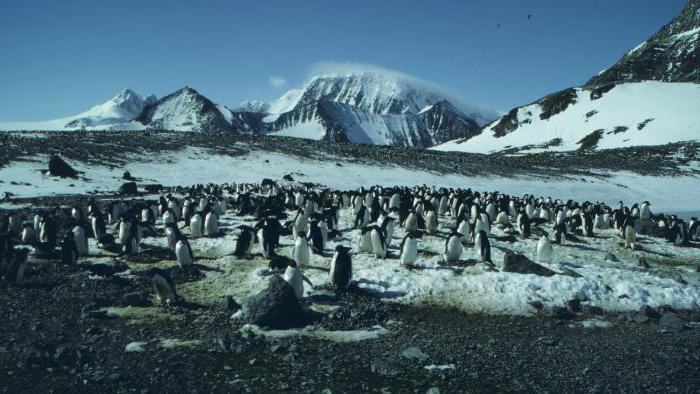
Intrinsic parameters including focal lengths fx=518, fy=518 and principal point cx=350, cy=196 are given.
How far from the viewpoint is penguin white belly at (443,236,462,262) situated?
43.1ft

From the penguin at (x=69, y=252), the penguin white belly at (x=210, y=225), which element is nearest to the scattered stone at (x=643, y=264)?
the penguin white belly at (x=210, y=225)

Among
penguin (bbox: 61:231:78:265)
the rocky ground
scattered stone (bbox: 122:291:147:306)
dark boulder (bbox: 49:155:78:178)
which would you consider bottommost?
the rocky ground

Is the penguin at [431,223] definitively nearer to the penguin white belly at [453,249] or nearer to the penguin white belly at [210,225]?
the penguin white belly at [453,249]

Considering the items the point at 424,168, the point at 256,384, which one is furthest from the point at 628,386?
the point at 424,168

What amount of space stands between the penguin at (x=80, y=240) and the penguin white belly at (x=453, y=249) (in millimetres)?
9348

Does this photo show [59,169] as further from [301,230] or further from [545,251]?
[545,251]

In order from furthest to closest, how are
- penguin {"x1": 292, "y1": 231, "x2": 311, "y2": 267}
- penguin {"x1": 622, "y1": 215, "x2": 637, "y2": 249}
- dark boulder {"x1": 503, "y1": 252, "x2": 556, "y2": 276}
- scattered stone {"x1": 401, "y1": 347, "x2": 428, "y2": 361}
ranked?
penguin {"x1": 622, "y1": 215, "x2": 637, "y2": 249} < penguin {"x1": 292, "y1": 231, "x2": 311, "y2": 267} < dark boulder {"x1": 503, "y1": 252, "x2": 556, "y2": 276} < scattered stone {"x1": 401, "y1": 347, "x2": 428, "y2": 361}

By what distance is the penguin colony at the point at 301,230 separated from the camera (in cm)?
1173

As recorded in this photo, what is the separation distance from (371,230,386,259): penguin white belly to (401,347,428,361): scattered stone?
522cm

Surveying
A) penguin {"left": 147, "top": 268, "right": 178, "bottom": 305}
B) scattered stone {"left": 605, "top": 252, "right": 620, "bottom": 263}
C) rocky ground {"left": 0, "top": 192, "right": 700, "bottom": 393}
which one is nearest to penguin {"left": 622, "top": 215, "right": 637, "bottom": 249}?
scattered stone {"left": 605, "top": 252, "right": 620, "bottom": 263}

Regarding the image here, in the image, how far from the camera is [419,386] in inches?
286

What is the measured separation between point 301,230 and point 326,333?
6.96 metres

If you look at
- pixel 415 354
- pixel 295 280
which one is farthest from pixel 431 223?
pixel 415 354

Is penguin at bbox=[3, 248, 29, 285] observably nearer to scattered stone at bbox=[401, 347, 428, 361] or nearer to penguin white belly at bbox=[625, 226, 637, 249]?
scattered stone at bbox=[401, 347, 428, 361]
